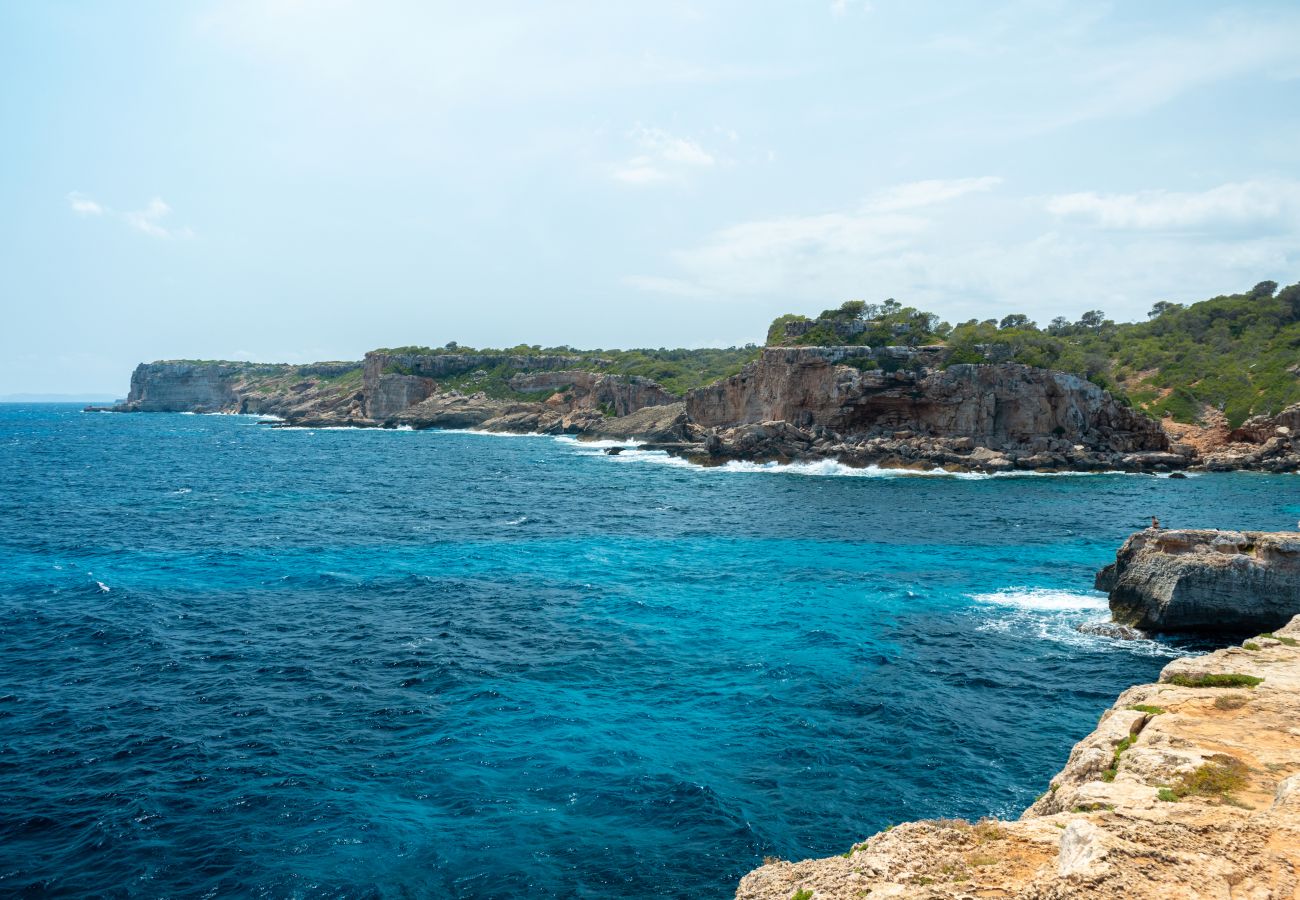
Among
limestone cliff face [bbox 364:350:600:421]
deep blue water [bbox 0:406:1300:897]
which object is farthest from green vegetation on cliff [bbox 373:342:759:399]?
deep blue water [bbox 0:406:1300:897]

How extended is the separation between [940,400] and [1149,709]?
74629 mm

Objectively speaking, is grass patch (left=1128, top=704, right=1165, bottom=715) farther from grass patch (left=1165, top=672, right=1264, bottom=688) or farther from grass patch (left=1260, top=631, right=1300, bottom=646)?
grass patch (left=1260, top=631, right=1300, bottom=646)

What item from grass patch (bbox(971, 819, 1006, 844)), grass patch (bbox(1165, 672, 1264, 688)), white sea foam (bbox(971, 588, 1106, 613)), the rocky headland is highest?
the rocky headland

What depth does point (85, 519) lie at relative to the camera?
48594 millimetres

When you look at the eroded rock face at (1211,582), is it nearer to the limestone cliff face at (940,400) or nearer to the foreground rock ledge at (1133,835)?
the foreground rock ledge at (1133,835)

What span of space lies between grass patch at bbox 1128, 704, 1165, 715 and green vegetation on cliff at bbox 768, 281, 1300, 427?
77.1 meters

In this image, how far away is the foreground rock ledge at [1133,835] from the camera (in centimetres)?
764

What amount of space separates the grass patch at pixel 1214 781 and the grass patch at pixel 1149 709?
2538 millimetres

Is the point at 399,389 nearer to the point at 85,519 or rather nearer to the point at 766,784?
the point at 85,519

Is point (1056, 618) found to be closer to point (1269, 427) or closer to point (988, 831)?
point (988, 831)

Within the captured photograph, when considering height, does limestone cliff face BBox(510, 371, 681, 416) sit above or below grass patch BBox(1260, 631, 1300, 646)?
above

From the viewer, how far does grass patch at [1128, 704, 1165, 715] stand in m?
13.2

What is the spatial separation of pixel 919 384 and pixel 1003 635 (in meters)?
60.8

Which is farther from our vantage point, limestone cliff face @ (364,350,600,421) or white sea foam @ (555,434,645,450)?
limestone cliff face @ (364,350,600,421)
